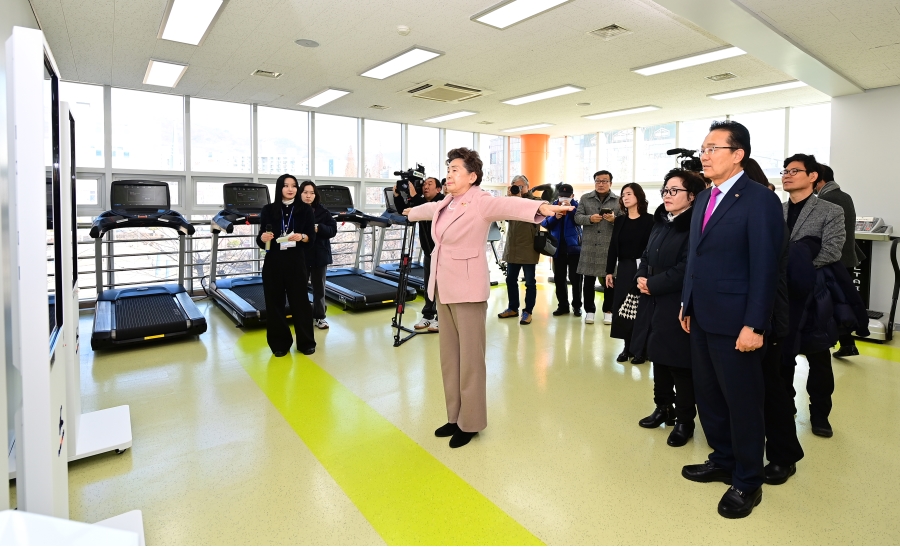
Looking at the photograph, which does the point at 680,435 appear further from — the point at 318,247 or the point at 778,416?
the point at 318,247

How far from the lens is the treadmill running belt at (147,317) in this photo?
4.71 meters

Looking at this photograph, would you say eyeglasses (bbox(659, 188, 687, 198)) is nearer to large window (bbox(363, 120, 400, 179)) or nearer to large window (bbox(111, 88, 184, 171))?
large window (bbox(363, 120, 400, 179))

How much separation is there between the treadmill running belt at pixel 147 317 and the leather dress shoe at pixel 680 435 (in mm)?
4409

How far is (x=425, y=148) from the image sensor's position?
10.5 metres

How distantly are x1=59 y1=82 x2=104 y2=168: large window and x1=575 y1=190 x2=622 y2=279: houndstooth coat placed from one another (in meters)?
6.55

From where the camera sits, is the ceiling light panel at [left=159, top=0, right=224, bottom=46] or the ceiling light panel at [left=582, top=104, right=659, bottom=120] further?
the ceiling light panel at [left=582, top=104, right=659, bottom=120]

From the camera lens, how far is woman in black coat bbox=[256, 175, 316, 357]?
14.8ft

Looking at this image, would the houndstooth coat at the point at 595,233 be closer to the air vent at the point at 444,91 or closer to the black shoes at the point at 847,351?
the black shoes at the point at 847,351

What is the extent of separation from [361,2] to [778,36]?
11.4 feet

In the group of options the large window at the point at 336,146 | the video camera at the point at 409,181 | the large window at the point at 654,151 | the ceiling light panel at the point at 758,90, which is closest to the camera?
the video camera at the point at 409,181

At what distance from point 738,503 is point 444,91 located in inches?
243

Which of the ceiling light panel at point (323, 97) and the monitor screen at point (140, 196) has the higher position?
the ceiling light panel at point (323, 97)

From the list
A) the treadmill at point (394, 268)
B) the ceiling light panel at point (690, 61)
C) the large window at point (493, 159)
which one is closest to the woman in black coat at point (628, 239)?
the ceiling light panel at point (690, 61)

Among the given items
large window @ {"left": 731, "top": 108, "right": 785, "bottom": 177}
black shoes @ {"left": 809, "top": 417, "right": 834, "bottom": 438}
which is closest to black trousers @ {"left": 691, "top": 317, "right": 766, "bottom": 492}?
black shoes @ {"left": 809, "top": 417, "right": 834, "bottom": 438}
